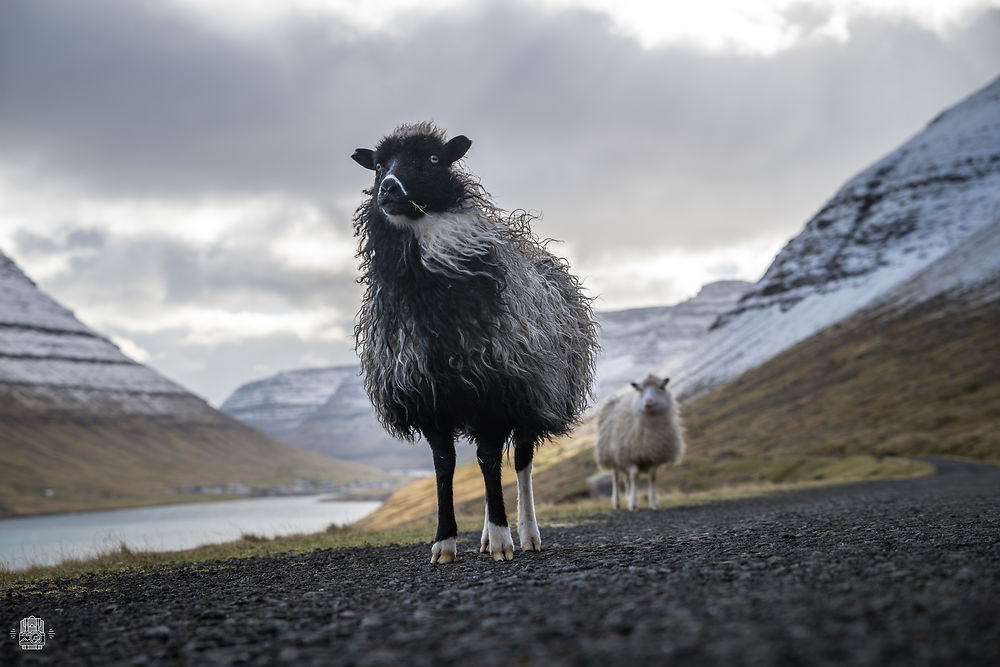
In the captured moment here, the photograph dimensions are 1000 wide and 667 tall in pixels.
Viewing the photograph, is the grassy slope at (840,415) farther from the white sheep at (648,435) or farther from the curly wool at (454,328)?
the curly wool at (454,328)

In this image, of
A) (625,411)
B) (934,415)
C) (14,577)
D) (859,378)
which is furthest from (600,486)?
(859,378)

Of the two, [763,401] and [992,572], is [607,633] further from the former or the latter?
[763,401]

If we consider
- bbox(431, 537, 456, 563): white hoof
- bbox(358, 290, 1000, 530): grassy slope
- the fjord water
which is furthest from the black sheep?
bbox(358, 290, 1000, 530): grassy slope

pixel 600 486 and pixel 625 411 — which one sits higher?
pixel 625 411

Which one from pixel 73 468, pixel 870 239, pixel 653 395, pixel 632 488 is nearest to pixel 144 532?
pixel 632 488

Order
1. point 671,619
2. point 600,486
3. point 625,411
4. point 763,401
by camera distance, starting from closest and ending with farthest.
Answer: point 671,619, point 625,411, point 600,486, point 763,401

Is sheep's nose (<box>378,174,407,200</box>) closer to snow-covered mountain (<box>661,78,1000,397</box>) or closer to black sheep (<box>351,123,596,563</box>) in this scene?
black sheep (<box>351,123,596,563</box>)

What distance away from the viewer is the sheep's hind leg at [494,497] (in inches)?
283

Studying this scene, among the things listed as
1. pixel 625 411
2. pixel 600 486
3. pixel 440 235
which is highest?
pixel 440 235

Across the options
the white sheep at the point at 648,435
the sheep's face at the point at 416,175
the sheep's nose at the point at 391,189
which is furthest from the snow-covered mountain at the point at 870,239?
the sheep's nose at the point at 391,189

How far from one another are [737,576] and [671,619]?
148cm

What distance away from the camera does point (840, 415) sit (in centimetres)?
7431

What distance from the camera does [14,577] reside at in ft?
27.8

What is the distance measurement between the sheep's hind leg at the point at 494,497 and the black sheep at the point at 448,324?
0.01 m
